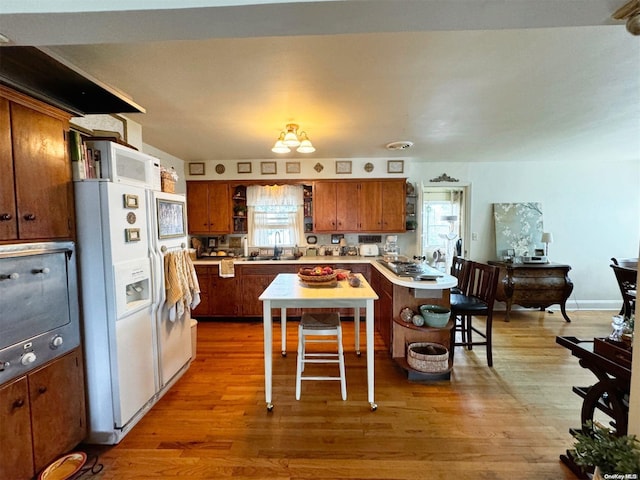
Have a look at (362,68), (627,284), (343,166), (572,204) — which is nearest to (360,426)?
(362,68)

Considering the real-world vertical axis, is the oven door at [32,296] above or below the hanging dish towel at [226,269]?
above

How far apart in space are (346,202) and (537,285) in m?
3.04

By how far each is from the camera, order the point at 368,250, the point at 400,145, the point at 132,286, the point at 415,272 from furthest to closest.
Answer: the point at 368,250 → the point at 400,145 → the point at 415,272 → the point at 132,286

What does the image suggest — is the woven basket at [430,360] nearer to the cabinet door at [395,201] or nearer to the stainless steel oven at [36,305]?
the cabinet door at [395,201]

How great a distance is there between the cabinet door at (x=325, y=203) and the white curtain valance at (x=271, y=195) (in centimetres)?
39

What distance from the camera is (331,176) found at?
4.35 meters

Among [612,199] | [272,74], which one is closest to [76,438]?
[272,74]

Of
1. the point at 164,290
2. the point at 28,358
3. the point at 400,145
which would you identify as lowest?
the point at 28,358

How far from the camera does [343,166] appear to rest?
4.32 metres

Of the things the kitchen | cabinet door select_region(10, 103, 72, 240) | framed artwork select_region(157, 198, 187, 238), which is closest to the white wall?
the kitchen

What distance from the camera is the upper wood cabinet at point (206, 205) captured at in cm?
434

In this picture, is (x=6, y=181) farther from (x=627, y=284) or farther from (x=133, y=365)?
(x=627, y=284)

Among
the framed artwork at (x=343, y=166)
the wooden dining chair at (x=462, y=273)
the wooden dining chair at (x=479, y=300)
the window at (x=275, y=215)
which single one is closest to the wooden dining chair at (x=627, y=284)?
the wooden dining chair at (x=479, y=300)

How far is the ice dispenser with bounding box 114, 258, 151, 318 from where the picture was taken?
1770mm
